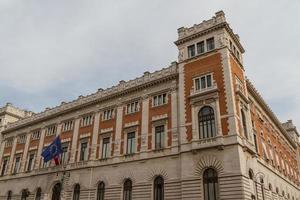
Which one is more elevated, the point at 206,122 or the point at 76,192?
the point at 206,122

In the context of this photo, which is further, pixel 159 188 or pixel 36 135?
pixel 36 135

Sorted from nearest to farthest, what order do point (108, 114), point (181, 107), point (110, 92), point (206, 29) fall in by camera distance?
point (181, 107) → point (206, 29) → point (108, 114) → point (110, 92)

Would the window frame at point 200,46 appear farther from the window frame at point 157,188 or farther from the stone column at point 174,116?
the window frame at point 157,188

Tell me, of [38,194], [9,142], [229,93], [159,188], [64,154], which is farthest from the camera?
[9,142]

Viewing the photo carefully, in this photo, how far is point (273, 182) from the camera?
39875 mm

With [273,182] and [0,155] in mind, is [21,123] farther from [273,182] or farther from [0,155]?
[273,182]

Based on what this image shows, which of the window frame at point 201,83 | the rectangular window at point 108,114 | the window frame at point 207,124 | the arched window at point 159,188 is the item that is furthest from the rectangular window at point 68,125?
the window frame at point 207,124

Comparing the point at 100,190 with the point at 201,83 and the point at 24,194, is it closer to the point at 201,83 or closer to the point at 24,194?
the point at 24,194

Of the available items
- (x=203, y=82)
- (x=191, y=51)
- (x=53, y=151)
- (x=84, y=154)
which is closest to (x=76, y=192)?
(x=84, y=154)

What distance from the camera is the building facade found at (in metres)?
29.1

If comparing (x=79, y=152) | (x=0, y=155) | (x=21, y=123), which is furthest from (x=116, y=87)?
(x=0, y=155)

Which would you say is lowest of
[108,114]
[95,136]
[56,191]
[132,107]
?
[56,191]

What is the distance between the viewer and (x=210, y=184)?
1118 inches

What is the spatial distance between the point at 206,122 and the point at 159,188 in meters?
8.82
